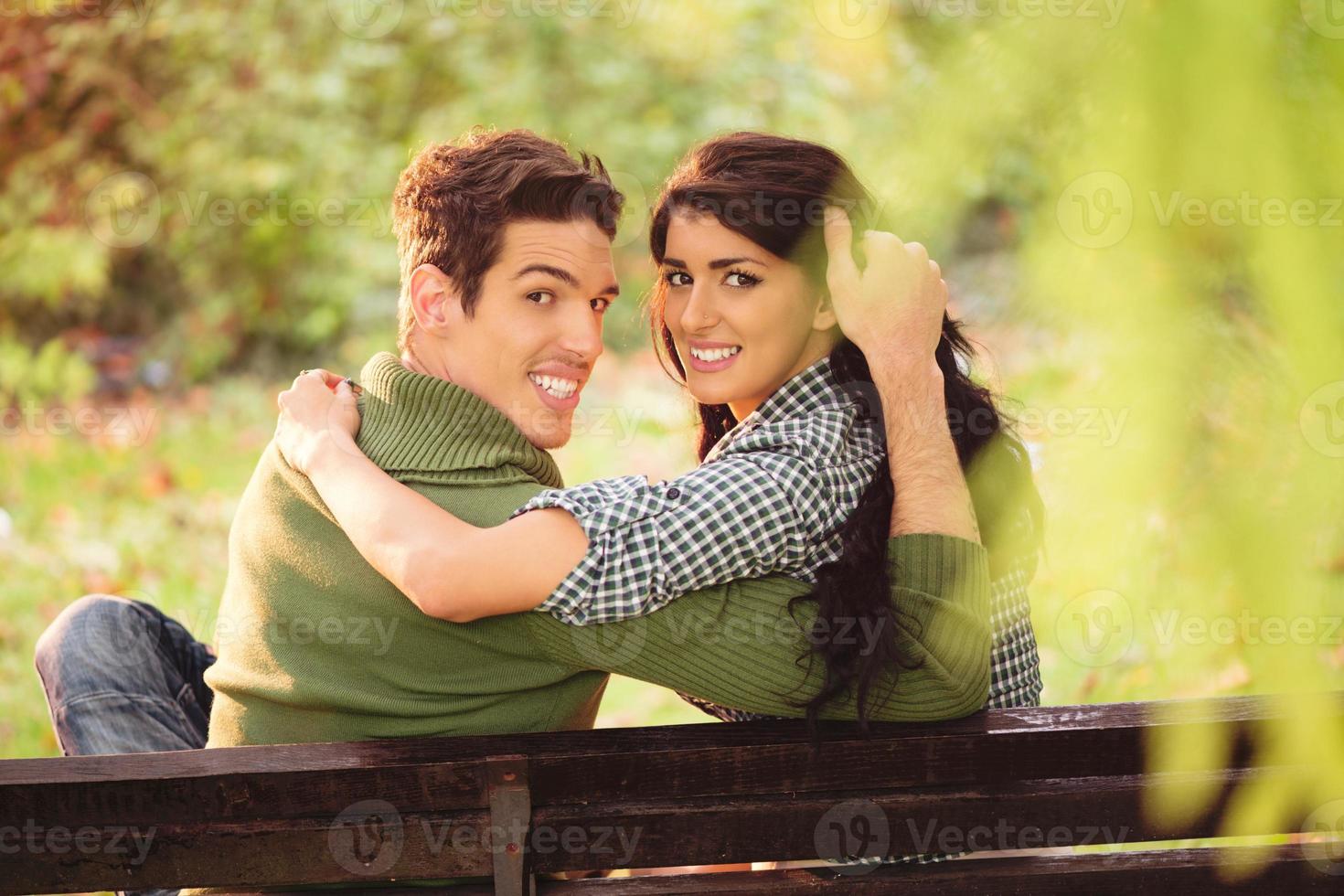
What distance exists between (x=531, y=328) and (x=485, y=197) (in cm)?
26

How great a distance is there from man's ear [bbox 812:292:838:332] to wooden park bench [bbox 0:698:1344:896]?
32.2 inches

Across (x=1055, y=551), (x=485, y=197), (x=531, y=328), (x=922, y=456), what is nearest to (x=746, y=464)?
(x=922, y=456)

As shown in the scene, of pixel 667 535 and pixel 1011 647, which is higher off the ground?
pixel 667 535

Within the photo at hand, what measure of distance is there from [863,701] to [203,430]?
5.95m

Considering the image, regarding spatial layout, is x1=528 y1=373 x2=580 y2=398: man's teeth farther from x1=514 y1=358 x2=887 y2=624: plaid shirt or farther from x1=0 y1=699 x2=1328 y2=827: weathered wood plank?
x1=0 y1=699 x2=1328 y2=827: weathered wood plank

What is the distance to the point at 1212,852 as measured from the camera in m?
1.71

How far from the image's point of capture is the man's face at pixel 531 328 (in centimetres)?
227

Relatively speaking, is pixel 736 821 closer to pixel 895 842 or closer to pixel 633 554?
pixel 895 842

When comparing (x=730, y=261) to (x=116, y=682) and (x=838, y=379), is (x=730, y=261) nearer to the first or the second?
(x=838, y=379)

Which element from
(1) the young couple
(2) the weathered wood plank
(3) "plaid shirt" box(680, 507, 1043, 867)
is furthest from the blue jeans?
(3) "plaid shirt" box(680, 507, 1043, 867)

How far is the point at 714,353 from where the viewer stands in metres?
2.25

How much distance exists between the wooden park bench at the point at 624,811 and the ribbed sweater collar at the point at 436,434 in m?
0.47

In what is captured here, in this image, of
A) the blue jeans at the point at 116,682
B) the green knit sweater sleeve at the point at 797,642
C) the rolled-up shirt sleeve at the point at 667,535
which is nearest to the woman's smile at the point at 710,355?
the rolled-up shirt sleeve at the point at 667,535

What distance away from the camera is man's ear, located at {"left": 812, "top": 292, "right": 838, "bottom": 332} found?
2.21 metres
